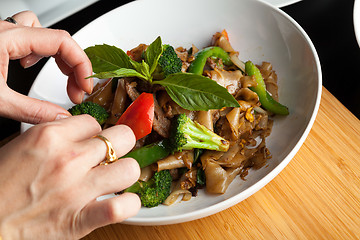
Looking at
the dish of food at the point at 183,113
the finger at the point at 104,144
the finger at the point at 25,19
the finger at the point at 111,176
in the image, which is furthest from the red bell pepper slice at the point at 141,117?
the finger at the point at 25,19

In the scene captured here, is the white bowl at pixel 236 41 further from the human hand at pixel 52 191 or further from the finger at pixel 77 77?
the human hand at pixel 52 191

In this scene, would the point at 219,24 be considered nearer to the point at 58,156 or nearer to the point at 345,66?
the point at 345,66

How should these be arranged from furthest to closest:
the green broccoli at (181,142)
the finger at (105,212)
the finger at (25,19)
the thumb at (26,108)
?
the finger at (25,19), the green broccoli at (181,142), the thumb at (26,108), the finger at (105,212)

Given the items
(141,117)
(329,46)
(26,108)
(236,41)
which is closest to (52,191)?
(26,108)

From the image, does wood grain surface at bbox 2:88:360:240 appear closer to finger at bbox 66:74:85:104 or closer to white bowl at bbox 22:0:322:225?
white bowl at bbox 22:0:322:225

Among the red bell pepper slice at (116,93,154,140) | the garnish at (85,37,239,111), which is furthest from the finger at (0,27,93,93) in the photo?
the red bell pepper slice at (116,93,154,140)

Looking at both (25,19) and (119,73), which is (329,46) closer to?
(119,73)
